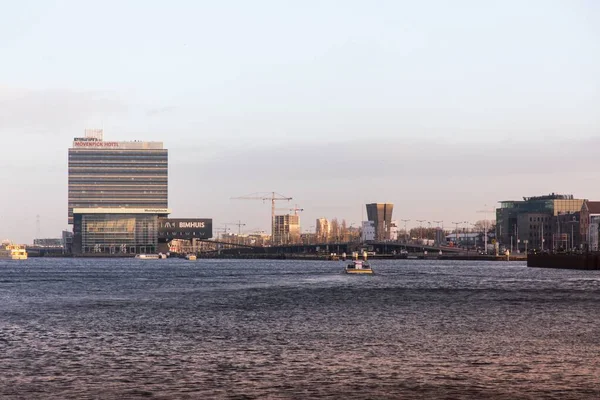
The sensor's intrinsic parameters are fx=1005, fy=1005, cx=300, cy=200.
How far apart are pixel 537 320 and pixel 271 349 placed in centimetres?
2809

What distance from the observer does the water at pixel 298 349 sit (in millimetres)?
41938

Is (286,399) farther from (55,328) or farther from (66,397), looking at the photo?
(55,328)

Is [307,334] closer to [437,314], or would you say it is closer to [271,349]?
[271,349]

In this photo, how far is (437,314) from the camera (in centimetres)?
8206

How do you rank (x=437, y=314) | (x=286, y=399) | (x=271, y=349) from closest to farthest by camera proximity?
(x=286, y=399) → (x=271, y=349) → (x=437, y=314)

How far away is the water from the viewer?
4194 cm

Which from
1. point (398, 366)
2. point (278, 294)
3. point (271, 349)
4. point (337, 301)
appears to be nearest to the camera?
point (398, 366)

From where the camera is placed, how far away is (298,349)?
55.2 meters

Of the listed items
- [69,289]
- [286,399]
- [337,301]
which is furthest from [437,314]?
[69,289]

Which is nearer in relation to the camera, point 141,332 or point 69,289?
point 141,332

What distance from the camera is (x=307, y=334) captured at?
63781 mm

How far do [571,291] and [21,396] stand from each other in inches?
3643

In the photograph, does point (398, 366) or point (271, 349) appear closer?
point (398, 366)

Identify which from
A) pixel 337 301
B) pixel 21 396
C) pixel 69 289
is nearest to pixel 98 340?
pixel 21 396
